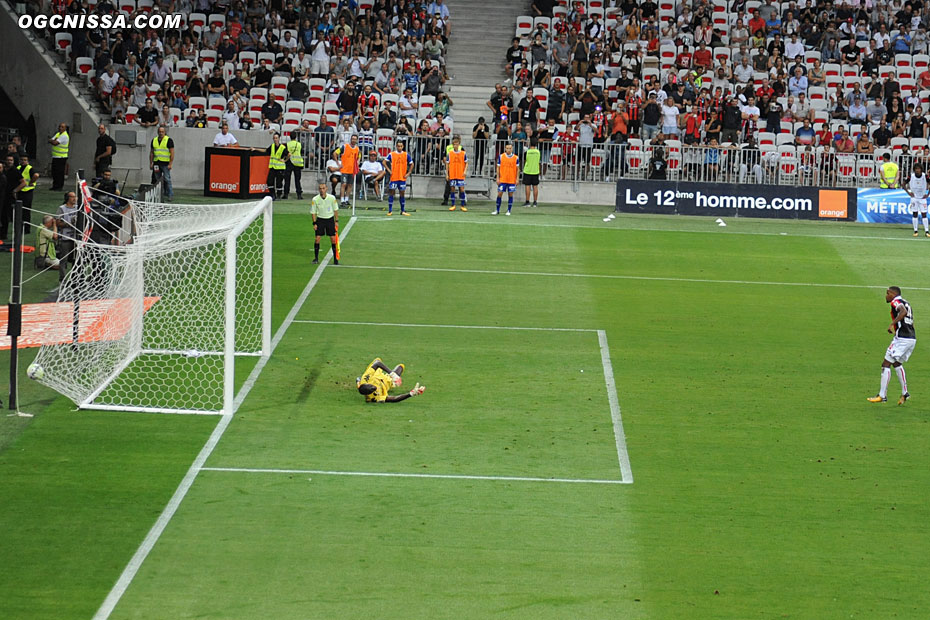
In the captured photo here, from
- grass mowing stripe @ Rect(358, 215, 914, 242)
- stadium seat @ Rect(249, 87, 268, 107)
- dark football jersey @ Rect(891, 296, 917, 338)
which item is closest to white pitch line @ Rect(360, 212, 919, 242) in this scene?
grass mowing stripe @ Rect(358, 215, 914, 242)

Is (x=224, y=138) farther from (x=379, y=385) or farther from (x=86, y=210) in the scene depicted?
(x=379, y=385)

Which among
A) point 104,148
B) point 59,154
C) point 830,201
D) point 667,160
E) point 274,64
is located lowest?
point 830,201

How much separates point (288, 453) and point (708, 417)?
5.89 metres

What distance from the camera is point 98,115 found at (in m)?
38.7

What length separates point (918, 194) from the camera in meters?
33.1

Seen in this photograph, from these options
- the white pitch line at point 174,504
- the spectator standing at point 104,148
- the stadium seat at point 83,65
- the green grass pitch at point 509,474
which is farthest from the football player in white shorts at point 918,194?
the stadium seat at point 83,65

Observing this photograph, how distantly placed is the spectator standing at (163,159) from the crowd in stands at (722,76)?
9823 mm

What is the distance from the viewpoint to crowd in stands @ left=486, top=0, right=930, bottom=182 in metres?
37.9

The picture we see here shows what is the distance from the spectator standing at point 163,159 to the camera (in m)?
33.8

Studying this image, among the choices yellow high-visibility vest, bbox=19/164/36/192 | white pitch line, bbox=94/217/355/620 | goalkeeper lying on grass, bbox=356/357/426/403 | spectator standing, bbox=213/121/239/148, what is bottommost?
white pitch line, bbox=94/217/355/620

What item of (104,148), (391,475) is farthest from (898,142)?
(391,475)

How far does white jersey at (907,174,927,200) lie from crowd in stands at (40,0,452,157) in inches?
531

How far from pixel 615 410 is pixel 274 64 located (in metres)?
→ 26.9

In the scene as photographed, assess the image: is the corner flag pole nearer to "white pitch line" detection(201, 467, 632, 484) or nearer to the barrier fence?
"white pitch line" detection(201, 467, 632, 484)
